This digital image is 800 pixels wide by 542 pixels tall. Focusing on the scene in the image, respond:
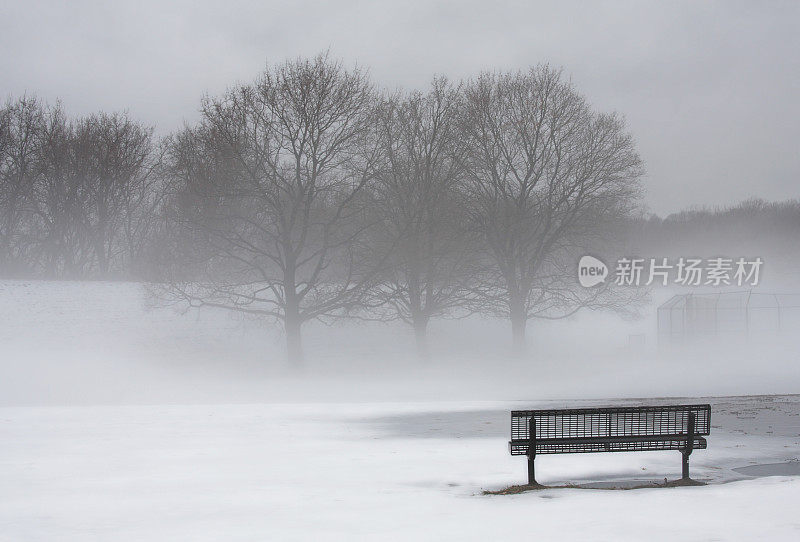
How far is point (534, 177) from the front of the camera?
134 feet

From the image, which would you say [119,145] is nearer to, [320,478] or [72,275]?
[72,275]

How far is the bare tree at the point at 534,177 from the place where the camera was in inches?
1572

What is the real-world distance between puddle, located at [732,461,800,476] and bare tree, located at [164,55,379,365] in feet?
74.9

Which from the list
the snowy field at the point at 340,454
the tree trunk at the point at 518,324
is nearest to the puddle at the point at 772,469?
the snowy field at the point at 340,454

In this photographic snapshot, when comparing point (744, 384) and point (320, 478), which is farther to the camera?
point (744, 384)

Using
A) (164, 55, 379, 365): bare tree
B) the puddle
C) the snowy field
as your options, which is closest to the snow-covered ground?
the snowy field

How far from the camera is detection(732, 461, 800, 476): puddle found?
11.8 metres

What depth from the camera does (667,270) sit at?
54.0 m

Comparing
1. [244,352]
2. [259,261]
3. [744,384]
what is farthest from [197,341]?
[744,384]

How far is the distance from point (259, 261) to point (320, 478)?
2623cm

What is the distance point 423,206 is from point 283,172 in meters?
6.34
